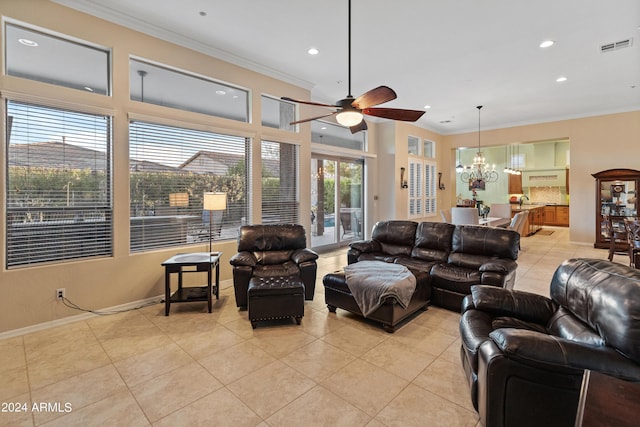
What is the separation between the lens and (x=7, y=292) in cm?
299

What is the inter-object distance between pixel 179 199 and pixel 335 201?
380 cm

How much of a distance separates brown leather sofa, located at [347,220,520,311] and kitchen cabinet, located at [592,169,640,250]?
16.0 ft

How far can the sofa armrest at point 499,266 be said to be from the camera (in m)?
3.46

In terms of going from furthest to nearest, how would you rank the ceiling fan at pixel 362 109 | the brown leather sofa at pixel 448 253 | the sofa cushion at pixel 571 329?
1. the brown leather sofa at pixel 448 253
2. the ceiling fan at pixel 362 109
3. the sofa cushion at pixel 571 329

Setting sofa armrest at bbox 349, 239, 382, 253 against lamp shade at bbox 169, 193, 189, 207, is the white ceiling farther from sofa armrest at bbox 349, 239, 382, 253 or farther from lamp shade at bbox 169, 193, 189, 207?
sofa armrest at bbox 349, 239, 382, 253

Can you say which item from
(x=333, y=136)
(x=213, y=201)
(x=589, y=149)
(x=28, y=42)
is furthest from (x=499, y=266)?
(x=589, y=149)

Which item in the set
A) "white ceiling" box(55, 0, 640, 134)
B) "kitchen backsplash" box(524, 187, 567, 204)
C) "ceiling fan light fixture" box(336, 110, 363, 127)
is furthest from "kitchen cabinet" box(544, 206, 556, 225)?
"ceiling fan light fixture" box(336, 110, 363, 127)

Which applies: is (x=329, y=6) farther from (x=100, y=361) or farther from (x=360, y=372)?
(x=100, y=361)

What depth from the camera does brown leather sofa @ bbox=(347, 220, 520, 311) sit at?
3559 millimetres

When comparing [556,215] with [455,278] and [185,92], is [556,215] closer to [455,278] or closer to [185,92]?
[455,278]

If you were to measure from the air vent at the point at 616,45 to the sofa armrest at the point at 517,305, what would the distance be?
164 inches

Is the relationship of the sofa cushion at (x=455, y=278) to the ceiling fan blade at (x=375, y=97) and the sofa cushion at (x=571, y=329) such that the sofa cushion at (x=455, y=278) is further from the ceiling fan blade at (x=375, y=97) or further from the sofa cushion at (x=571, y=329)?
the ceiling fan blade at (x=375, y=97)

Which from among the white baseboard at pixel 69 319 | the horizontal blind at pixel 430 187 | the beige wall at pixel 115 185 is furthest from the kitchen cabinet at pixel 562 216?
the white baseboard at pixel 69 319

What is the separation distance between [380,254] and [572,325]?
9.37 ft
